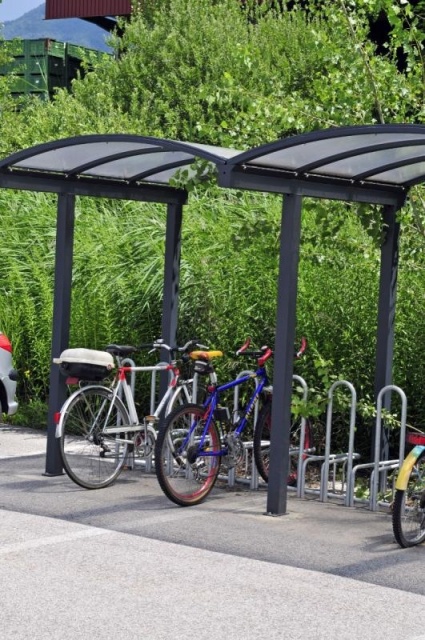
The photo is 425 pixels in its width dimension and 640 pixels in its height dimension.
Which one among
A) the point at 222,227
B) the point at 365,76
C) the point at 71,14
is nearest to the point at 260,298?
the point at 222,227

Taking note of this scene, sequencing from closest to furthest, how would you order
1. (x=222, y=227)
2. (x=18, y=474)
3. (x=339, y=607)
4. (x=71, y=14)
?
(x=339, y=607) → (x=18, y=474) → (x=222, y=227) → (x=71, y=14)

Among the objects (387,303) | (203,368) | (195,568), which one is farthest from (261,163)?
(195,568)

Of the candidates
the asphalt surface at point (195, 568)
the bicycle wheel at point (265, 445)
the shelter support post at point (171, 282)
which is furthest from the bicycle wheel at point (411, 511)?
the shelter support post at point (171, 282)

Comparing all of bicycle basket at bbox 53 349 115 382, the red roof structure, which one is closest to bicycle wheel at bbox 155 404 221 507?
bicycle basket at bbox 53 349 115 382

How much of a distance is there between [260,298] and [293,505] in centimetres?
305

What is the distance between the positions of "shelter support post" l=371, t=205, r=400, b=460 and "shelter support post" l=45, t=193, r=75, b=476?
2.40 metres

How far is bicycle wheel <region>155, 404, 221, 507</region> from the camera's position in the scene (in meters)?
8.62

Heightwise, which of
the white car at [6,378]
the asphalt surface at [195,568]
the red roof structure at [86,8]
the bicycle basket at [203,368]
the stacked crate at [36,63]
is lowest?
the asphalt surface at [195,568]

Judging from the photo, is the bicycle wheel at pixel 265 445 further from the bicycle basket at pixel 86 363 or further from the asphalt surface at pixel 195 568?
the bicycle basket at pixel 86 363

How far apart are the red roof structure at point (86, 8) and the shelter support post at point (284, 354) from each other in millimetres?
27664

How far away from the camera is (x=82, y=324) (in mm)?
12742

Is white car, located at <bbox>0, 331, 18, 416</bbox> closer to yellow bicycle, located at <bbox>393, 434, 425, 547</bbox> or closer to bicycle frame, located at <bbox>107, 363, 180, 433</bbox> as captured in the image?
bicycle frame, located at <bbox>107, 363, 180, 433</bbox>

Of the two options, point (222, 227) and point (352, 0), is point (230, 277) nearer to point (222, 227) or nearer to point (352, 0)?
point (222, 227)

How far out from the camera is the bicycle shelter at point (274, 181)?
800 cm
